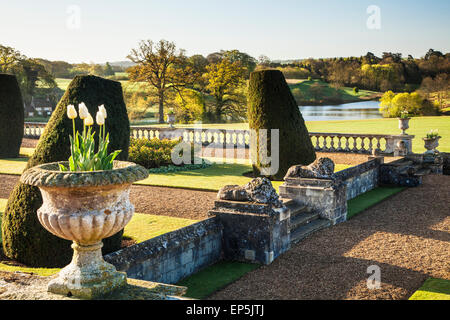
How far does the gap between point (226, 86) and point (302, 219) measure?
106 feet

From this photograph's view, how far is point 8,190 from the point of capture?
12727 millimetres

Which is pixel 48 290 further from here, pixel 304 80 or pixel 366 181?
pixel 304 80

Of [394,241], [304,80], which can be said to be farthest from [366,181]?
[304,80]

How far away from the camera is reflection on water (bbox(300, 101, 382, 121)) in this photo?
1800 inches

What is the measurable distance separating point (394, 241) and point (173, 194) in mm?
5876

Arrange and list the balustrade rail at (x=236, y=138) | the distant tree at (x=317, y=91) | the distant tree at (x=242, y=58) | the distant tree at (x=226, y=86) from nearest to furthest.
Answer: the balustrade rail at (x=236, y=138) < the distant tree at (x=226, y=86) < the distant tree at (x=242, y=58) < the distant tree at (x=317, y=91)

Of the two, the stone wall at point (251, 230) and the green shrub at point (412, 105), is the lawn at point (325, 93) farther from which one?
the stone wall at point (251, 230)

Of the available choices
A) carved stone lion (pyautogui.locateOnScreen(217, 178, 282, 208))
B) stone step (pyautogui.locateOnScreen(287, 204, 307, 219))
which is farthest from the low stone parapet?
stone step (pyautogui.locateOnScreen(287, 204, 307, 219))

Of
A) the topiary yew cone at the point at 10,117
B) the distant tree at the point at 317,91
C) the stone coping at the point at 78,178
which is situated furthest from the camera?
the distant tree at the point at 317,91

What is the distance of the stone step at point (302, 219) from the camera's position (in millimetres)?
9016

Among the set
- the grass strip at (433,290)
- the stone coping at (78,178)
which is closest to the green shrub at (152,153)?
the grass strip at (433,290)

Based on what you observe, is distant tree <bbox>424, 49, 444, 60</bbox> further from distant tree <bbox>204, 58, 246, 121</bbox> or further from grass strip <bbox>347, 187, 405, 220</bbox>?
grass strip <bbox>347, 187, 405, 220</bbox>

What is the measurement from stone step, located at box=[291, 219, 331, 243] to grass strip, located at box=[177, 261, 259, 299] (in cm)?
149

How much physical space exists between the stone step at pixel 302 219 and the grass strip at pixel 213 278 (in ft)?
6.26
